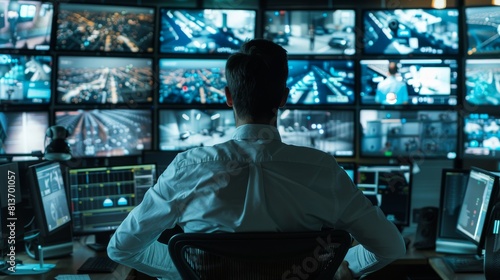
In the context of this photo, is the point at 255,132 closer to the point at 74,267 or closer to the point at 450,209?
the point at 74,267

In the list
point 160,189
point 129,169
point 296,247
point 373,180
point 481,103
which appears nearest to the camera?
point 296,247

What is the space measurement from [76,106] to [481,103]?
245 cm

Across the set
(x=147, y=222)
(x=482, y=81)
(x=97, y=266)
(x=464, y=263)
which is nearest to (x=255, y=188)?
(x=147, y=222)

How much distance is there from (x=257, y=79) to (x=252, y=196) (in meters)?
0.33

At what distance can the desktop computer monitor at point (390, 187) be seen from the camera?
3729 millimetres

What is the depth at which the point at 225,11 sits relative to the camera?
13.7 feet

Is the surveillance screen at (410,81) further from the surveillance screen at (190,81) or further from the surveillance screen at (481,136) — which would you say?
the surveillance screen at (190,81)

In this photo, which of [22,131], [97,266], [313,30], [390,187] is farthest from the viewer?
[313,30]

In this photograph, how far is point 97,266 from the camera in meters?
3.02

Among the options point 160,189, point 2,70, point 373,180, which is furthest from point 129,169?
point 160,189

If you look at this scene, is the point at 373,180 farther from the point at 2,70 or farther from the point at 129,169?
the point at 2,70

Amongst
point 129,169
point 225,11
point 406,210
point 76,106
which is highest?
point 225,11

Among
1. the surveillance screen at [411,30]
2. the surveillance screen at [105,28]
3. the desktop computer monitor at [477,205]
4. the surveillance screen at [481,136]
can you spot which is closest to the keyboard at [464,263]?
the desktop computer monitor at [477,205]

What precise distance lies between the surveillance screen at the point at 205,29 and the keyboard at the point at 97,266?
1536 mm
